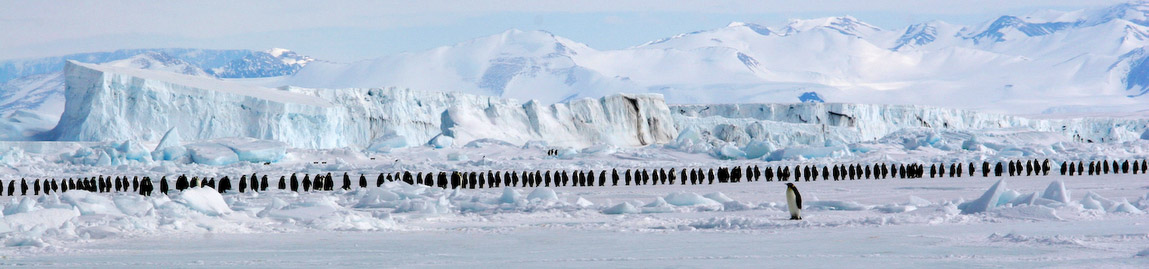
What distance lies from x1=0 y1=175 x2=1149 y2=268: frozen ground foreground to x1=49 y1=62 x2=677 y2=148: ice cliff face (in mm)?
29843

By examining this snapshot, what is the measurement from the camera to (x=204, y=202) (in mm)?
14445

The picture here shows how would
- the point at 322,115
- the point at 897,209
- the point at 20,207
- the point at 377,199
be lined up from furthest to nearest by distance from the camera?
1. the point at 322,115
2. the point at 377,199
3. the point at 897,209
4. the point at 20,207

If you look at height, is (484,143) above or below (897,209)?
above

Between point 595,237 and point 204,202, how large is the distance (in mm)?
5812

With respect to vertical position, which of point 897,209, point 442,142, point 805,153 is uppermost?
point 442,142

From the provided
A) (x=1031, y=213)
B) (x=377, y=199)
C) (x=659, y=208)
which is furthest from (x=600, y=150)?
(x=1031, y=213)

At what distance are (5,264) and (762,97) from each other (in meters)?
167

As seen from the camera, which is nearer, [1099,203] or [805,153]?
[1099,203]

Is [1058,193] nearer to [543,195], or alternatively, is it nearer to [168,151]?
[543,195]

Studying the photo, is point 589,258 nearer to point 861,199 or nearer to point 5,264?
point 5,264

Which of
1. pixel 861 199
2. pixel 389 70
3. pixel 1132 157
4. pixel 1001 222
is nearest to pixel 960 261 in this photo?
pixel 1001 222

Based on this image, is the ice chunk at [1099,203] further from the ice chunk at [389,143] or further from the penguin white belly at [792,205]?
the ice chunk at [389,143]

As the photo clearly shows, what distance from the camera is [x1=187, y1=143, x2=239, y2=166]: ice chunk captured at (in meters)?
38.3

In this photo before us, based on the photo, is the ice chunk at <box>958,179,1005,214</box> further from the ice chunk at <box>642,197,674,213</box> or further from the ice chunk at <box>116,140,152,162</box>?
the ice chunk at <box>116,140,152,162</box>
